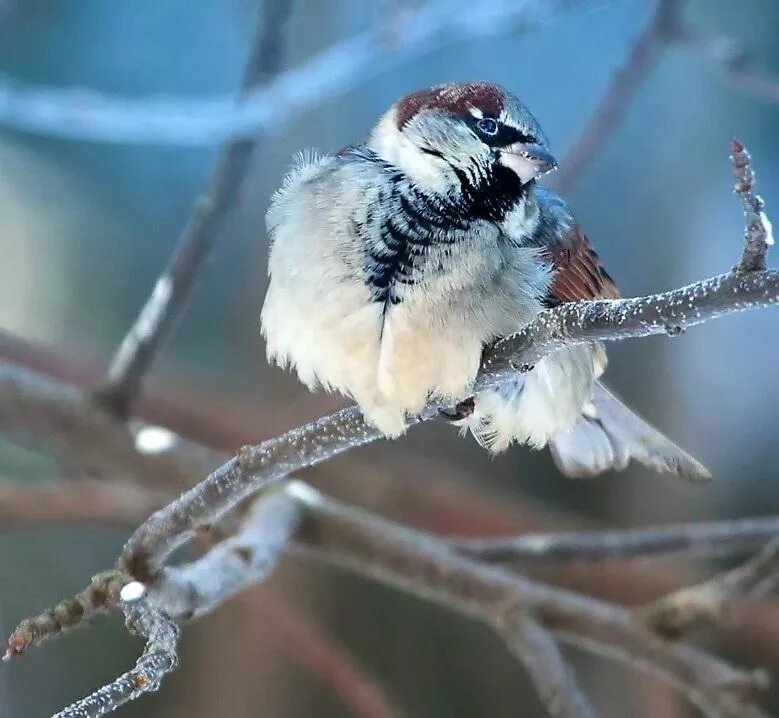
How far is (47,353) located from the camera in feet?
3.94

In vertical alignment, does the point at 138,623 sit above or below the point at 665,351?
below

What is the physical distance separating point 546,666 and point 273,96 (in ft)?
2.38

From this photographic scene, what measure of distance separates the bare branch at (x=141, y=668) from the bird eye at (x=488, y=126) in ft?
1.24

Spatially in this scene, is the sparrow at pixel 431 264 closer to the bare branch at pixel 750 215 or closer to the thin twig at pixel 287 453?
the thin twig at pixel 287 453

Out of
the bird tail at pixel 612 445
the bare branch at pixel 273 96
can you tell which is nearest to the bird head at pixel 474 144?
the bird tail at pixel 612 445

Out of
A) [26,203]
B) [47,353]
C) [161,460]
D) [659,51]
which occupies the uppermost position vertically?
[26,203]

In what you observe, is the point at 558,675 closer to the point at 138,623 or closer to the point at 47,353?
the point at 138,623

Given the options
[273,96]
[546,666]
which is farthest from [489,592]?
[273,96]

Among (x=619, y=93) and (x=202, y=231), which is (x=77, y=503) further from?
(x=619, y=93)

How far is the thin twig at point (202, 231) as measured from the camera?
909 mm

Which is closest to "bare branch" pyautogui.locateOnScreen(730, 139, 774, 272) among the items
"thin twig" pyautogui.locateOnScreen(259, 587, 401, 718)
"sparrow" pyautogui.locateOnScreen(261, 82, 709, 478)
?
"sparrow" pyautogui.locateOnScreen(261, 82, 709, 478)

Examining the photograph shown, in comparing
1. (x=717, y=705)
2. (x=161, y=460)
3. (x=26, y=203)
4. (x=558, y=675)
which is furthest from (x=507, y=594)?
(x=26, y=203)

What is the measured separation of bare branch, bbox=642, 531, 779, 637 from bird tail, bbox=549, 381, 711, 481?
0.49 feet

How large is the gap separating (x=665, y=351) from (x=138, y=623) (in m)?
1.03
